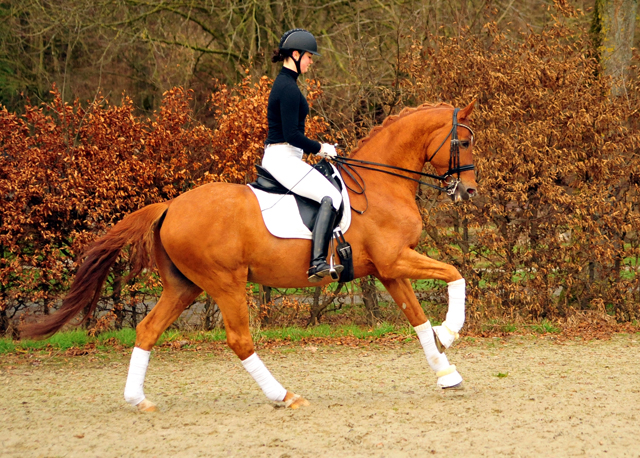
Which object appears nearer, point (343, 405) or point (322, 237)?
point (322, 237)

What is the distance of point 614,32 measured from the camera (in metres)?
10.3

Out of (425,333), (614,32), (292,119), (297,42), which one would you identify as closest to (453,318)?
(425,333)

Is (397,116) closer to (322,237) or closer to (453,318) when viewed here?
(322,237)

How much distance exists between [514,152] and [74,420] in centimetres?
627

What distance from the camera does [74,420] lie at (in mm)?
5223

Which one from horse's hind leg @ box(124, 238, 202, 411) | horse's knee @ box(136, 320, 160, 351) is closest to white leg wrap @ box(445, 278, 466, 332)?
horse's hind leg @ box(124, 238, 202, 411)

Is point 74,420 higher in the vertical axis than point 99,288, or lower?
lower

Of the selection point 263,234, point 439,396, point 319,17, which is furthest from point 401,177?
point 319,17

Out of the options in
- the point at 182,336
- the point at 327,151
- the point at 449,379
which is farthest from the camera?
the point at 182,336

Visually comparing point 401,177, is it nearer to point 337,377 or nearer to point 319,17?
point 337,377

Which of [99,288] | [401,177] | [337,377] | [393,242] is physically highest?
[401,177]

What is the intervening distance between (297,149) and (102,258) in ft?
6.50

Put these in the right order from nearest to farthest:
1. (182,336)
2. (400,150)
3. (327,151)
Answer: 1. (327,151)
2. (400,150)
3. (182,336)

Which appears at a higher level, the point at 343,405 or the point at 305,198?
the point at 305,198
